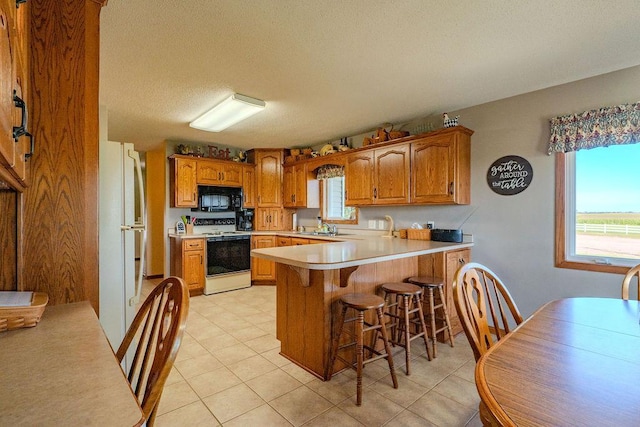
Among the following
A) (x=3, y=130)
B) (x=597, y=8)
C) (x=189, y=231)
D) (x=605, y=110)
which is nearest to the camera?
(x=3, y=130)

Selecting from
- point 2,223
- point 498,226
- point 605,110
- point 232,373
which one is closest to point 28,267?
point 2,223

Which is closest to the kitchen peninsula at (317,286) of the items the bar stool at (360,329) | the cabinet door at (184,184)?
the bar stool at (360,329)

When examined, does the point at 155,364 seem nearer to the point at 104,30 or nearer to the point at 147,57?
the point at 104,30

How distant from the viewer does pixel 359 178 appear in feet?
13.4

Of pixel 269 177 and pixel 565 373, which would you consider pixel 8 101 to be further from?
pixel 269 177

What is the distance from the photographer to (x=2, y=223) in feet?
4.09

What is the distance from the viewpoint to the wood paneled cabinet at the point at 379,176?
3.56 metres

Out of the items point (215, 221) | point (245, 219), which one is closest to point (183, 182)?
point (215, 221)

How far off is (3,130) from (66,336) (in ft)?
2.04

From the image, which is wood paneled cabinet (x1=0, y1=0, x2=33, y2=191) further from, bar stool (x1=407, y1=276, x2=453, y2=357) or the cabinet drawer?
the cabinet drawer

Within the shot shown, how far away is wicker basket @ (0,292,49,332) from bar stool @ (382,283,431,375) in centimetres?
208

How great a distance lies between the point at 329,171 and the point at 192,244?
2.33m

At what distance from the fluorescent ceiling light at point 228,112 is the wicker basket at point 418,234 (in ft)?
7.02

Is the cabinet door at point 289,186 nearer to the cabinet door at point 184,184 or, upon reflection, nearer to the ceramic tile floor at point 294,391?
the cabinet door at point 184,184
